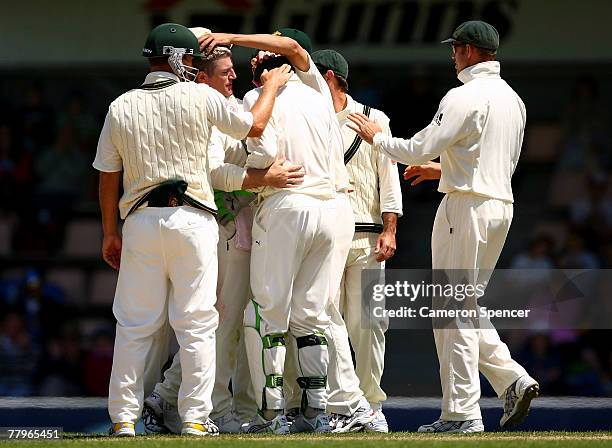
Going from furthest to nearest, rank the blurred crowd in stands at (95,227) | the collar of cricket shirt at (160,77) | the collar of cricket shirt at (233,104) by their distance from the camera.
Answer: the blurred crowd in stands at (95,227) → the collar of cricket shirt at (233,104) → the collar of cricket shirt at (160,77)

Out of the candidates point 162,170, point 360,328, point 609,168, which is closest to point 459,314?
point 360,328

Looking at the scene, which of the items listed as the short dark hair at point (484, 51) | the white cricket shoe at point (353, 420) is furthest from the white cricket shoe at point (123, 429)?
the short dark hair at point (484, 51)

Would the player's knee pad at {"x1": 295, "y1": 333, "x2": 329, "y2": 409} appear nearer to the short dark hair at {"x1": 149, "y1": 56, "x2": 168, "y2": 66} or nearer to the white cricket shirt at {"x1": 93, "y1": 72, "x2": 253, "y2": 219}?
the white cricket shirt at {"x1": 93, "y1": 72, "x2": 253, "y2": 219}

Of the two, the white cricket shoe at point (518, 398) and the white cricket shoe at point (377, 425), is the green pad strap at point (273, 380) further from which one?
the white cricket shoe at point (518, 398)

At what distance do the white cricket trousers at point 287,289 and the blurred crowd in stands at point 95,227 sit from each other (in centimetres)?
465

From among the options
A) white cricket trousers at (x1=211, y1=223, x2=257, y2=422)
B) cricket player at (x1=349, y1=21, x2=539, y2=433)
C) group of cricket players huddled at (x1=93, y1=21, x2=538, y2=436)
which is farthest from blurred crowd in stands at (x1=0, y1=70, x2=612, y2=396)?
white cricket trousers at (x1=211, y1=223, x2=257, y2=422)

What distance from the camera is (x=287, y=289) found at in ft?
21.2

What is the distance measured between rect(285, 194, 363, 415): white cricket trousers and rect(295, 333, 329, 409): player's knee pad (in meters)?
0.29

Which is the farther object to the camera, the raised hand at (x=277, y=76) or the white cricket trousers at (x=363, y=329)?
the white cricket trousers at (x=363, y=329)

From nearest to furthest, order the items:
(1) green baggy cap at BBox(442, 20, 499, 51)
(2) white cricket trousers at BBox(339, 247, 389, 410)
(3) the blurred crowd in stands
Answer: (1) green baggy cap at BBox(442, 20, 499, 51)
(2) white cricket trousers at BBox(339, 247, 389, 410)
(3) the blurred crowd in stands

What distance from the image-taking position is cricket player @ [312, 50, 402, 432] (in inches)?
287

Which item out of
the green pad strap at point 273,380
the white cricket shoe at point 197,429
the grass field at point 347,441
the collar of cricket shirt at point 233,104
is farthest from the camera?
the collar of cricket shirt at point 233,104

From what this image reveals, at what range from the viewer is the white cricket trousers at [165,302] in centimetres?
619

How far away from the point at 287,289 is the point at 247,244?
390mm
